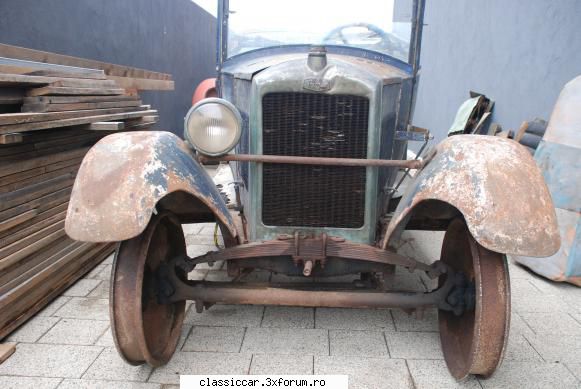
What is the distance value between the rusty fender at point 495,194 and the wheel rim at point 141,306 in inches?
51.8

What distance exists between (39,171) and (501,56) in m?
6.16

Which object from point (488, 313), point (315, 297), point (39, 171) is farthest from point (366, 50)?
point (39, 171)

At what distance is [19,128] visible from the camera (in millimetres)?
2730

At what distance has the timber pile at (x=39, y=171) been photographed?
2.80 m

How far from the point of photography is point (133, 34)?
6.93 metres

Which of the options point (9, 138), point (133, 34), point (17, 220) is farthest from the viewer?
point (133, 34)

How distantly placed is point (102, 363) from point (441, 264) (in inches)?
76.2

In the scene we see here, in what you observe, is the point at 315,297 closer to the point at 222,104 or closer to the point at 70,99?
the point at 222,104

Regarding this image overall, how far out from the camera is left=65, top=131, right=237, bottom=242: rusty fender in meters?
2.04

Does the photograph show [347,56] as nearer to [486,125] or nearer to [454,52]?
[486,125]

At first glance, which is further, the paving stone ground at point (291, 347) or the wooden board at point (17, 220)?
the wooden board at point (17, 220)

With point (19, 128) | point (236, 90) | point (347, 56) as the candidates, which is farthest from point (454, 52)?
point (19, 128)

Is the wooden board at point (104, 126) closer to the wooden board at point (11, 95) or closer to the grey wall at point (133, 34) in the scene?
the wooden board at point (11, 95)

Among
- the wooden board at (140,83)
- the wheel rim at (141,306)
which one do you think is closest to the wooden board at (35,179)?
the wheel rim at (141,306)
